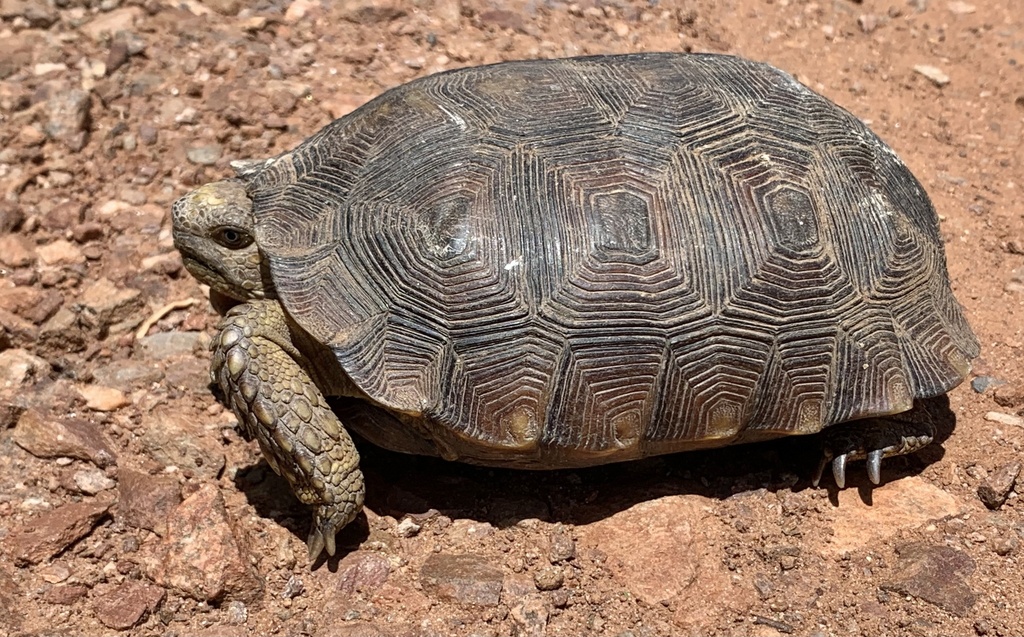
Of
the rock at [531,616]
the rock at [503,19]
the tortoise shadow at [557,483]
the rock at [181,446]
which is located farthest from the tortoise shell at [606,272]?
the rock at [503,19]

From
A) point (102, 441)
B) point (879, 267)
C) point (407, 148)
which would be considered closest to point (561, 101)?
point (407, 148)

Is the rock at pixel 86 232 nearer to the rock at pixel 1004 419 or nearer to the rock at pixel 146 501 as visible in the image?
the rock at pixel 146 501

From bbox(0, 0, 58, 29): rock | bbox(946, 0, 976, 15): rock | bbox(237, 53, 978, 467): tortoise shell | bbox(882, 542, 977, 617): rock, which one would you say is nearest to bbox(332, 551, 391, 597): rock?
bbox(237, 53, 978, 467): tortoise shell

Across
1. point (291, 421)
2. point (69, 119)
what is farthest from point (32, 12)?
point (291, 421)

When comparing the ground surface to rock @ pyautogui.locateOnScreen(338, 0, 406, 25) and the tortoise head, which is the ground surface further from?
rock @ pyautogui.locateOnScreen(338, 0, 406, 25)

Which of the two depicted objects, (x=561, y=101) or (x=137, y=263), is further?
(x=137, y=263)

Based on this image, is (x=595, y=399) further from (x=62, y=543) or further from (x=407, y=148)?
(x=62, y=543)
